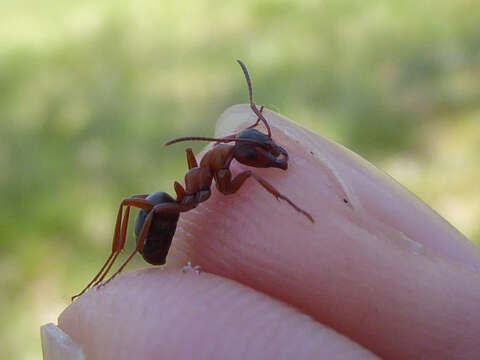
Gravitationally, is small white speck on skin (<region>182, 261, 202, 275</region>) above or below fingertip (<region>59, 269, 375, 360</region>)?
above

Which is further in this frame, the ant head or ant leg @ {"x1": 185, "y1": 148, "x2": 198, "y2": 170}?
ant leg @ {"x1": 185, "y1": 148, "x2": 198, "y2": 170}

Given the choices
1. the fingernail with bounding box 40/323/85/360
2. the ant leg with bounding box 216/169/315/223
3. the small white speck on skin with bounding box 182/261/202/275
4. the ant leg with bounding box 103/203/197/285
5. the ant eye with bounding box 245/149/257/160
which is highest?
the ant eye with bounding box 245/149/257/160

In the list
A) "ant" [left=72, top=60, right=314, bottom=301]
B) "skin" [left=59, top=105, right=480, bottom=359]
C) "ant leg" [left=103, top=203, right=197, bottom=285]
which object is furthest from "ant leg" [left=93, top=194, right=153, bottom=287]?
"skin" [left=59, top=105, right=480, bottom=359]

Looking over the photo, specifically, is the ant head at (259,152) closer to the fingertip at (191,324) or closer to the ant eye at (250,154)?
the ant eye at (250,154)

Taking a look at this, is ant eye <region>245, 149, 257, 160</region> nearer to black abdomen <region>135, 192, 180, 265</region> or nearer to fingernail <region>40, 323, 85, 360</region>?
black abdomen <region>135, 192, 180, 265</region>

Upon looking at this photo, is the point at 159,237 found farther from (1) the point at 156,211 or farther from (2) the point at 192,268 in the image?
(2) the point at 192,268

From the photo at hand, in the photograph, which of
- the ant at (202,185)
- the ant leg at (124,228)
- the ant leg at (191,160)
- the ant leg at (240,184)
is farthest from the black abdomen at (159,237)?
the ant leg at (191,160)

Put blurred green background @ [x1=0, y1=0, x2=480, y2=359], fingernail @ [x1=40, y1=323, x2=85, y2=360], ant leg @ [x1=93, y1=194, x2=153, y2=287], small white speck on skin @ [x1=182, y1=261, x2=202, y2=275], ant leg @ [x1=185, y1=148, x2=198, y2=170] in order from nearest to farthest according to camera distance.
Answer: fingernail @ [x1=40, y1=323, x2=85, y2=360] < small white speck on skin @ [x1=182, y1=261, x2=202, y2=275] < ant leg @ [x1=93, y1=194, x2=153, y2=287] < ant leg @ [x1=185, y1=148, x2=198, y2=170] < blurred green background @ [x1=0, y1=0, x2=480, y2=359]

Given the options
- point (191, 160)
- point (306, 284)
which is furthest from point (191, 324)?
point (191, 160)
